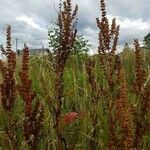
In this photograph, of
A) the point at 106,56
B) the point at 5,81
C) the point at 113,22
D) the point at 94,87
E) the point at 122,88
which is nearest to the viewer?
the point at 122,88

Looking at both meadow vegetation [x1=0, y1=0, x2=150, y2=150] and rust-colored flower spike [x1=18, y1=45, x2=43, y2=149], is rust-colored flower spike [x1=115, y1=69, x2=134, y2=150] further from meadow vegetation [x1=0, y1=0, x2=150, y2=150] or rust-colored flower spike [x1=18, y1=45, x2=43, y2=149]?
rust-colored flower spike [x1=18, y1=45, x2=43, y2=149]

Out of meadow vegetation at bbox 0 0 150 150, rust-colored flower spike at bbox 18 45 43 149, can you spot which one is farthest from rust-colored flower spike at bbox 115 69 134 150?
rust-colored flower spike at bbox 18 45 43 149

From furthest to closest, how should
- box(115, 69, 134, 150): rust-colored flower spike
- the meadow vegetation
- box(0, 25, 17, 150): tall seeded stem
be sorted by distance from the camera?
box(0, 25, 17, 150): tall seeded stem
the meadow vegetation
box(115, 69, 134, 150): rust-colored flower spike

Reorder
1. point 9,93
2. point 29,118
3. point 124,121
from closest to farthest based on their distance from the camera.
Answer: point 124,121 → point 29,118 → point 9,93

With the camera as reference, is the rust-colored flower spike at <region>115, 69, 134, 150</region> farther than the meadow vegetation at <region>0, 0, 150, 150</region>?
No

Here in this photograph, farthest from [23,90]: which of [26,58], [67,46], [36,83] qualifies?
[36,83]

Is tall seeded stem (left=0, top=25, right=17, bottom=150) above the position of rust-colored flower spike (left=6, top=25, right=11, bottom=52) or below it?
below

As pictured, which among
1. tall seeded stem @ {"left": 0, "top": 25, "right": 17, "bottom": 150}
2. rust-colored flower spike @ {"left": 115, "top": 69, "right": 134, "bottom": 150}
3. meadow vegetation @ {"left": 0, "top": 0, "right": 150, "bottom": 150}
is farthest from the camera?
tall seeded stem @ {"left": 0, "top": 25, "right": 17, "bottom": 150}

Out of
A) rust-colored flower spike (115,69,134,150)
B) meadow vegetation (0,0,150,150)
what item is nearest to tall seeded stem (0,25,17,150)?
meadow vegetation (0,0,150,150)

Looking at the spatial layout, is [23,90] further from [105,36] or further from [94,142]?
[94,142]

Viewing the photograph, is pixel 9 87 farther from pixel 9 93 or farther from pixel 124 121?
pixel 124 121

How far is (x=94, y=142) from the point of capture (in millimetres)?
3447

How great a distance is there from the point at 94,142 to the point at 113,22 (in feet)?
3.31

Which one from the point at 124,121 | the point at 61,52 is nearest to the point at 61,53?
the point at 61,52
